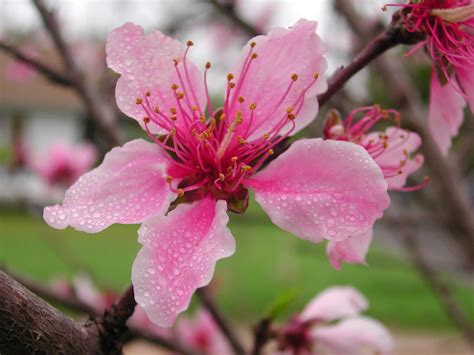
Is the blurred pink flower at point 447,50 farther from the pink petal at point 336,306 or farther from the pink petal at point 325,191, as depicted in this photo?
the pink petal at point 336,306

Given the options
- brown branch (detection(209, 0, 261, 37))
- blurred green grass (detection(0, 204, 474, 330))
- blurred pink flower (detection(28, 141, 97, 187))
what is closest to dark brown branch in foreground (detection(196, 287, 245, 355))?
brown branch (detection(209, 0, 261, 37))

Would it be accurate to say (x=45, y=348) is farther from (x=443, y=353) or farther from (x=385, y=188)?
(x=443, y=353)

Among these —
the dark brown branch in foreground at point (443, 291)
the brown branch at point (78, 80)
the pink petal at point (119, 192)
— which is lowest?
the dark brown branch in foreground at point (443, 291)

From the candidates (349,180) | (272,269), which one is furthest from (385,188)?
(272,269)

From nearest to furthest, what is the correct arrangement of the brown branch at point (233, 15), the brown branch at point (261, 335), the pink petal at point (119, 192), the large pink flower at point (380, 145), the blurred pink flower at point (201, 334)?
the pink petal at point (119, 192)
the large pink flower at point (380, 145)
the brown branch at point (261, 335)
the brown branch at point (233, 15)
the blurred pink flower at point (201, 334)

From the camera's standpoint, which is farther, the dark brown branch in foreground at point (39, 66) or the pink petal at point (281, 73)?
the dark brown branch in foreground at point (39, 66)

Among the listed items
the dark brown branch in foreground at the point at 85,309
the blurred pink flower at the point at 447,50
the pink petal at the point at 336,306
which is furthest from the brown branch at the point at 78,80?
the blurred pink flower at the point at 447,50

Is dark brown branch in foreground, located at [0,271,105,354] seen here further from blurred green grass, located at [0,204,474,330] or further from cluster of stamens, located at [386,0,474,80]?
blurred green grass, located at [0,204,474,330]

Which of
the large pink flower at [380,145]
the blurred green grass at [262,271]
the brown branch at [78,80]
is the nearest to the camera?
the large pink flower at [380,145]
